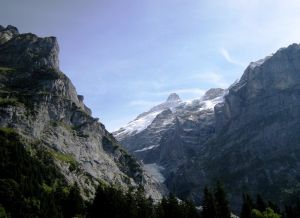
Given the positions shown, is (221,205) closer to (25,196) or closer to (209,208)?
(209,208)

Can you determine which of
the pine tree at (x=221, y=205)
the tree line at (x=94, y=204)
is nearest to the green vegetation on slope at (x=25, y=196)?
A: the tree line at (x=94, y=204)

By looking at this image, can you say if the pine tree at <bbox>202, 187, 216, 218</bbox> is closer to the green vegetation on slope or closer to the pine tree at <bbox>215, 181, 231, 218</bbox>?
the pine tree at <bbox>215, 181, 231, 218</bbox>

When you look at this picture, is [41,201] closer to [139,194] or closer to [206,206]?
[139,194]

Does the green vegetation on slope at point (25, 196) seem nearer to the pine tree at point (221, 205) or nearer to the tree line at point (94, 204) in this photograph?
the tree line at point (94, 204)

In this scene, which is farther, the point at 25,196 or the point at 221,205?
the point at 25,196

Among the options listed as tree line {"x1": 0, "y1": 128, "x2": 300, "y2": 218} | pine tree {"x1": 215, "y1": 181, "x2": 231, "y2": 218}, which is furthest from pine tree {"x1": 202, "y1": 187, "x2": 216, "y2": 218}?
pine tree {"x1": 215, "y1": 181, "x2": 231, "y2": 218}

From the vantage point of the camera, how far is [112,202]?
13762 cm

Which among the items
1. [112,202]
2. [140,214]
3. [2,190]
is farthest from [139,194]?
[2,190]

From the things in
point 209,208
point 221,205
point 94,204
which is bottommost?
point 209,208

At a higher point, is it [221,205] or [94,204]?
[94,204]

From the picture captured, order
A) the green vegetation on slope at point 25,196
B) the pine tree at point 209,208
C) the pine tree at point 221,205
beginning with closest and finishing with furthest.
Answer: the pine tree at point 209,208 < the pine tree at point 221,205 < the green vegetation on slope at point 25,196

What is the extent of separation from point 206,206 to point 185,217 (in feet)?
62.9

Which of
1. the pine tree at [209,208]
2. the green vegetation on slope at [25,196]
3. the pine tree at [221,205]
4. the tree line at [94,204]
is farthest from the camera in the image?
the green vegetation on slope at [25,196]

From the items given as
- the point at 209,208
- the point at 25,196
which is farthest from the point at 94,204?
the point at 25,196
